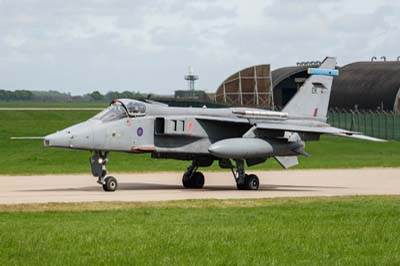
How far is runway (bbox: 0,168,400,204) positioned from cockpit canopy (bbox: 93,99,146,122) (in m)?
2.01

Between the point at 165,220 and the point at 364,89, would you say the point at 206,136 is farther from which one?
the point at 364,89

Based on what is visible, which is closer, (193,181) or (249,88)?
(193,181)

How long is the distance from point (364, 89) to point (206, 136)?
44.6 meters

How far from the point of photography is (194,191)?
24750 mm

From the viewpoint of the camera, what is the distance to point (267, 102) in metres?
76.9

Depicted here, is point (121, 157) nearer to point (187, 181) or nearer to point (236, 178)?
point (187, 181)

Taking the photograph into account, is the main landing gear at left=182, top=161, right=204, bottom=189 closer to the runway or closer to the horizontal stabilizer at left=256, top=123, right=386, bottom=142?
the runway

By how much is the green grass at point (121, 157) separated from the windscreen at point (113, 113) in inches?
322

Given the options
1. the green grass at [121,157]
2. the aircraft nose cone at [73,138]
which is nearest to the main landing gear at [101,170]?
the aircraft nose cone at [73,138]

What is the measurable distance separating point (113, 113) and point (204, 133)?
3.03m

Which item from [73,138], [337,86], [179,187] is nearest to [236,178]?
[179,187]

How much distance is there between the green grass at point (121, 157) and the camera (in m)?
34.2

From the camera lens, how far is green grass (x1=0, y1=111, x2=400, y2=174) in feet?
112

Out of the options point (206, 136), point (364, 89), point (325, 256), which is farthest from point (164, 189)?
point (364, 89)
